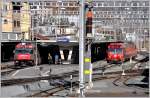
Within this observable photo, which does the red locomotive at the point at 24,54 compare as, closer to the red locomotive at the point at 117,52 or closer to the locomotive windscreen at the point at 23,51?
the locomotive windscreen at the point at 23,51

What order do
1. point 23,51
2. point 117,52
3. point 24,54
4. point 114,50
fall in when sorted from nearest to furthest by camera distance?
point 23,51 < point 24,54 < point 117,52 < point 114,50

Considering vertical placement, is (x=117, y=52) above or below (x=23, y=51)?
below

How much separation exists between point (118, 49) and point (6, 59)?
17.0 meters

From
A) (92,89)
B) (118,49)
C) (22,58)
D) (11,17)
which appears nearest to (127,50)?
(118,49)

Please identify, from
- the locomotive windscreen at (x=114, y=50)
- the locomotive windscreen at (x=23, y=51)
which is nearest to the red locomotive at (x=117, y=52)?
the locomotive windscreen at (x=114, y=50)

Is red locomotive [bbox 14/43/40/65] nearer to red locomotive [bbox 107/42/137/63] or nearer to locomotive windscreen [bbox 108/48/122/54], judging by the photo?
red locomotive [bbox 107/42/137/63]

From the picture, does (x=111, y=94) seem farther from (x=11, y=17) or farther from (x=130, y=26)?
(x=11, y=17)

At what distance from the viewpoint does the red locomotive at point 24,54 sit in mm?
56250

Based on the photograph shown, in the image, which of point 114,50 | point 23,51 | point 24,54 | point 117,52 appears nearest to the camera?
point 23,51

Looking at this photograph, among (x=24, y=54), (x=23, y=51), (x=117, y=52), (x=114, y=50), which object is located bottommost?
(x=117, y=52)

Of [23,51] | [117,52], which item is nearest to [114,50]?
[117,52]

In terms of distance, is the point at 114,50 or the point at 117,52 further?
the point at 114,50

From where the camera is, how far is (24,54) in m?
56.5

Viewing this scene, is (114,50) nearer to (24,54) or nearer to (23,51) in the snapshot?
(24,54)
